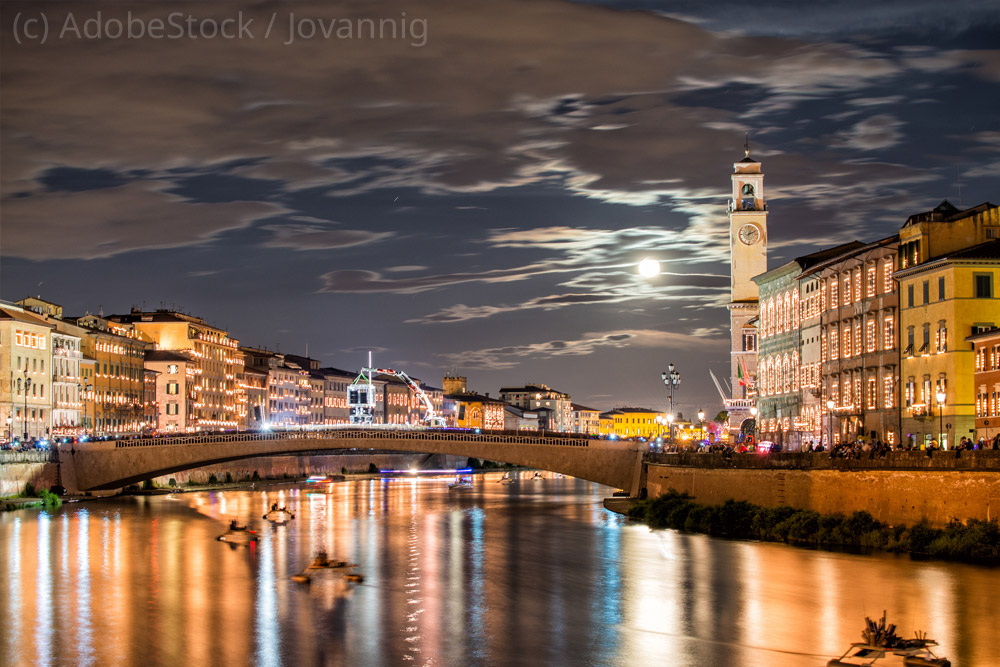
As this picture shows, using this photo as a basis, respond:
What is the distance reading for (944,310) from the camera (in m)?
62.2

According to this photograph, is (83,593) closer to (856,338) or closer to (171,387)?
(856,338)

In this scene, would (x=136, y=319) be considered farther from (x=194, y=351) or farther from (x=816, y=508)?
(x=816, y=508)

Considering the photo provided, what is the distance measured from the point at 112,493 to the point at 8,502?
15.8 metres

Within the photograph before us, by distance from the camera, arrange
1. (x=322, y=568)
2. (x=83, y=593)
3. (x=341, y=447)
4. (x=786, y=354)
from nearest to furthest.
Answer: (x=83, y=593) < (x=322, y=568) < (x=341, y=447) < (x=786, y=354)

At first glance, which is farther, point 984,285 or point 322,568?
point 984,285

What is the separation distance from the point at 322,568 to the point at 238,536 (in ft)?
44.8

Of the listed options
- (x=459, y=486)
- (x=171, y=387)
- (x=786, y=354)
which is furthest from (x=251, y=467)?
(x=786, y=354)

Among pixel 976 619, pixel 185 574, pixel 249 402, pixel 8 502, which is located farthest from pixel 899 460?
pixel 249 402

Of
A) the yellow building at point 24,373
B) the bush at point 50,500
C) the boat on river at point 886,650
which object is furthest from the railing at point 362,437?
the boat on river at point 886,650

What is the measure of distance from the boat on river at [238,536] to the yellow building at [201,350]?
9048cm

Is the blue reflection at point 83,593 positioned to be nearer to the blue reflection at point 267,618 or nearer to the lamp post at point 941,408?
the blue reflection at point 267,618

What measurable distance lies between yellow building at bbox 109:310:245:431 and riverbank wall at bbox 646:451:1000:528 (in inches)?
4059

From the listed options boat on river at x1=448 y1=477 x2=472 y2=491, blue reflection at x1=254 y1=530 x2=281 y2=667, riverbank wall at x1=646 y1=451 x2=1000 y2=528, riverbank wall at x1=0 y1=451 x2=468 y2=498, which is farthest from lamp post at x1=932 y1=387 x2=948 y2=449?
boat on river at x1=448 y1=477 x2=472 y2=491

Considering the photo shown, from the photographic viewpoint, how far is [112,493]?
97250 millimetres
